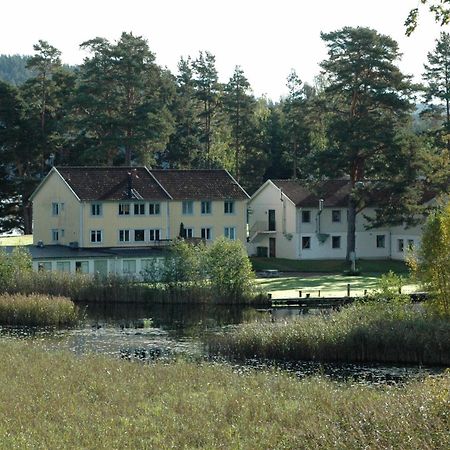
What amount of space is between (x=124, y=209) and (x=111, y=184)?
2199 mm

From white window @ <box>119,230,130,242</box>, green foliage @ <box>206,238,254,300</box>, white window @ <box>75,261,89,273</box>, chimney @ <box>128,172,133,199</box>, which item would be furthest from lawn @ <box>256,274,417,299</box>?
chimney @ <box>128,172,133,199</box>

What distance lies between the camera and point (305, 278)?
241ft

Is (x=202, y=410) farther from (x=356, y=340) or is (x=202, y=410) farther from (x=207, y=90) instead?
(x=207, y=90)

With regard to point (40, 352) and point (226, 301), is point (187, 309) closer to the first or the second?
point (226, 301)

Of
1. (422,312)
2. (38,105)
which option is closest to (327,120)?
(38,105)

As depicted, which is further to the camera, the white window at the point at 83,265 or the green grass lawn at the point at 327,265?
the green grass lawn at the point at 327,265

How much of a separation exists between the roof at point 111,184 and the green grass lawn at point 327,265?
9.36 m

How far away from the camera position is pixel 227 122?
4496 inches

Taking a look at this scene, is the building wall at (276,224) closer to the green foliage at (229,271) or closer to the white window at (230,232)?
the white window at (230,232)

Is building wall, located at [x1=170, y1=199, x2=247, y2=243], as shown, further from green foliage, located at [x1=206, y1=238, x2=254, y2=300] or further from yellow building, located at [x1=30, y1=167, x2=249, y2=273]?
green foliage, located at [x1=206, y1=238, x2=254, y2=300]

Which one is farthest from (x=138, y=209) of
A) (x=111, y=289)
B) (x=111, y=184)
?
(x=111, y=289)

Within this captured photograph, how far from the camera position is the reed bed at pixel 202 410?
2270 cm

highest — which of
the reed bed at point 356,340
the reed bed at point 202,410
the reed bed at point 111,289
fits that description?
the reed bed at point 111,289

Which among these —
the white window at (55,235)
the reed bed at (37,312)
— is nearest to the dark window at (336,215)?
the white window at (55,235)
